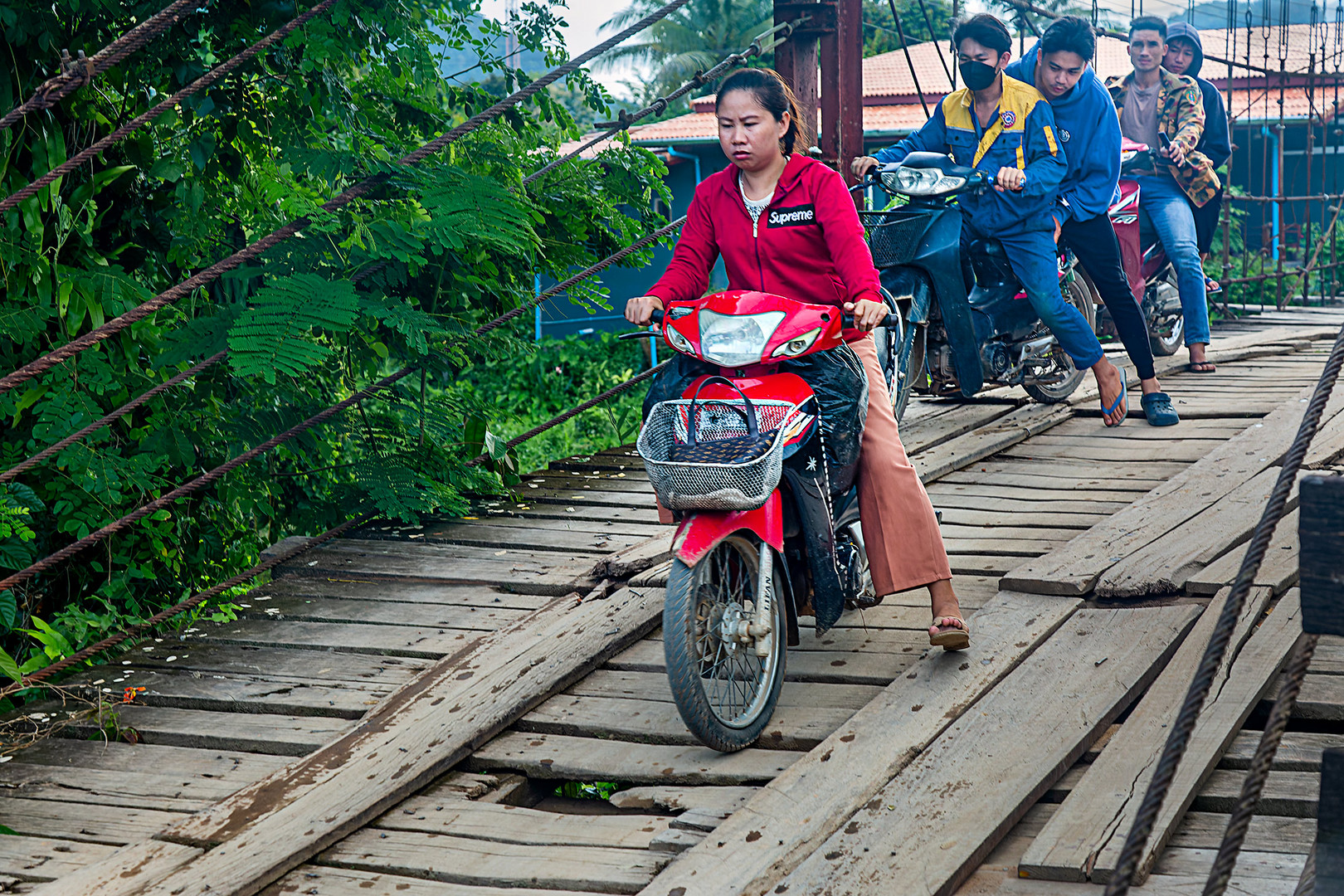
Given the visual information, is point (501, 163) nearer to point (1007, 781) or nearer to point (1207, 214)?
point (1007, 781)

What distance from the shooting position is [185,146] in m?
4.00

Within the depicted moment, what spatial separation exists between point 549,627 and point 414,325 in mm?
1105

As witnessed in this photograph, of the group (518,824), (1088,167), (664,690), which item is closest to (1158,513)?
(664,690)

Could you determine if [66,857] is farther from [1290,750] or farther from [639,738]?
[1290,750]

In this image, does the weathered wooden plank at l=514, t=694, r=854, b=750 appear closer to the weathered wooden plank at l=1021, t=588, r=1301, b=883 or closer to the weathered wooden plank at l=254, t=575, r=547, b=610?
the weathered wooden plank at l=1021, t=588, r=1301, b=883

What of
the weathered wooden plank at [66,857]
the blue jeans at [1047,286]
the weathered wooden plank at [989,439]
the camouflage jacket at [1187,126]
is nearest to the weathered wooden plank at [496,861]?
the weathered wooden plank at [66,857]

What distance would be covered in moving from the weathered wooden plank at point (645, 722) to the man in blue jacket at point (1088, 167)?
3.43m

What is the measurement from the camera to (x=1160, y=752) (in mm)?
2625

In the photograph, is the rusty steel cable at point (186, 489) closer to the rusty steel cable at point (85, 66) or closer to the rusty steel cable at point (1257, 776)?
the rusty steel cable at point (85, 66)

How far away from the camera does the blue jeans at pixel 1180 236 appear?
24.0 feet

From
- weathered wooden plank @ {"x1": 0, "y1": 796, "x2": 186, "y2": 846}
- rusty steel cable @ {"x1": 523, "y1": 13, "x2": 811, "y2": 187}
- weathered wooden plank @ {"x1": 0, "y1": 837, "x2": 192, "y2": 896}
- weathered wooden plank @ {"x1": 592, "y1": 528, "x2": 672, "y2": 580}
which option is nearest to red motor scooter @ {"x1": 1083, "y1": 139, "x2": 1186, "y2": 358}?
rusty steel cable @ {"x1": 523, "y1": 13, "x2": 811, "y2": 187}

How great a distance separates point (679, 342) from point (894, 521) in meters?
0.70

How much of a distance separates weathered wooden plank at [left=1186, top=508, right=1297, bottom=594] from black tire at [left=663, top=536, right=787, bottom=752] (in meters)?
1.24

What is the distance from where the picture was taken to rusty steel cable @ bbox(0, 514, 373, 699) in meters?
3.34
